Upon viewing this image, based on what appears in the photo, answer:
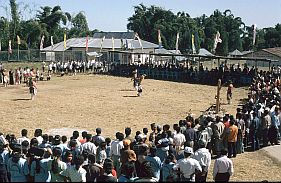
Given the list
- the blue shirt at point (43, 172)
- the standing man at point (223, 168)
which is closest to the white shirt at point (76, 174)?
the blue shirt at point (43, 172)

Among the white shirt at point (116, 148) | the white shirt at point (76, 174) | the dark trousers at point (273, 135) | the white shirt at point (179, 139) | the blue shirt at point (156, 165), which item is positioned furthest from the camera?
the dark trousers at point (273, 135)

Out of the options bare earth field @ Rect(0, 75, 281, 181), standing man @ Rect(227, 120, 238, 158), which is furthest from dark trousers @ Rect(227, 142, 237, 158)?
bare earth field @ Rect(0, 75, 281, 181)

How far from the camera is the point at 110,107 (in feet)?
86.8

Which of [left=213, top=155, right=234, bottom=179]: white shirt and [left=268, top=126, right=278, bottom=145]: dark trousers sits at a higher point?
[left=213, top=155, right=234, bottom=179]: white shirt

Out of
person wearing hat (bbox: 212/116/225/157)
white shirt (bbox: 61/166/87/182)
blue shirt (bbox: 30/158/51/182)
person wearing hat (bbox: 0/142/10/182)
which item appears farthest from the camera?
person wearing hat (bbox: 212/116/225/157)

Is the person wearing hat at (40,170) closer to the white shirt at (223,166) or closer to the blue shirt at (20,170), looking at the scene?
the blue shirt at (20,170)

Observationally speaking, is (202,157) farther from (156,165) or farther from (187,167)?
(156,165)

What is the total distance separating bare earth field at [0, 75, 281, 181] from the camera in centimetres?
1635

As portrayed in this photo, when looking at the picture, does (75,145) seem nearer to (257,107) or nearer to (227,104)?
(257,107)

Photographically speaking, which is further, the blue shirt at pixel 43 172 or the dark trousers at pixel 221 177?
the dark trousers at pixel 221 177

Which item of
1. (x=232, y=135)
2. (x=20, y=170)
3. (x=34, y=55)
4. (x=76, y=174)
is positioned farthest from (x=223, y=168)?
(x=34, y=55)

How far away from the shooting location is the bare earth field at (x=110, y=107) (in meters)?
16.4

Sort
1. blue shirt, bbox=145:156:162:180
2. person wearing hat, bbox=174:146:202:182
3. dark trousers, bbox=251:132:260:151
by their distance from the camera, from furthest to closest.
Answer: dark trousers, bbox=251:132:260:151 < blue shirt, bbox=145:156:162:180 < person wearing hat, bbox=174:146:202:182

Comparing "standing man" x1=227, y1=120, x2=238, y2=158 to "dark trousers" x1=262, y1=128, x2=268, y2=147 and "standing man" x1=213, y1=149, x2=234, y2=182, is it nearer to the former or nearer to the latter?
"dark trousers" x1=262, y1=128, x2=268, y2=147
